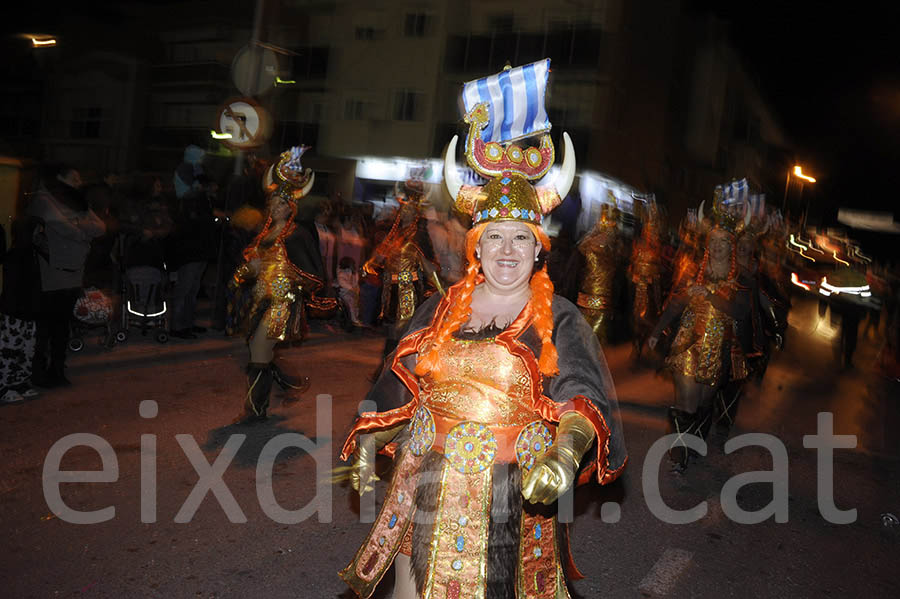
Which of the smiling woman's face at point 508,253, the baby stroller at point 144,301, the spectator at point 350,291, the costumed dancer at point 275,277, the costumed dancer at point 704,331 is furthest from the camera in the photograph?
the spectator at point 350,291

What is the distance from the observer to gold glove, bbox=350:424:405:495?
3141mm

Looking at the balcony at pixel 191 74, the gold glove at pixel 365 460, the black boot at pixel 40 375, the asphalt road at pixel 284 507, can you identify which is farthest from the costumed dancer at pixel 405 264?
the balcony at pixel 191 74

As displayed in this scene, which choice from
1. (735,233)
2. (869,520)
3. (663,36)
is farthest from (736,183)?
(663,36)

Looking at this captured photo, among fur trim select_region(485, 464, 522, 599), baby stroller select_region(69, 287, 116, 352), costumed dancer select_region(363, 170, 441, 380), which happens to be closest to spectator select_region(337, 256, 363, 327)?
costumed dancer select_region(363, 170, 441, 380)

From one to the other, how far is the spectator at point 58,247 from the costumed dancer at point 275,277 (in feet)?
5.84

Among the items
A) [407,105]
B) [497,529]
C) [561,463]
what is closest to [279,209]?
[497,529]

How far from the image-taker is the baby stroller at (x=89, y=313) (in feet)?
30.8

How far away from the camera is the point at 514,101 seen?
3.27 m

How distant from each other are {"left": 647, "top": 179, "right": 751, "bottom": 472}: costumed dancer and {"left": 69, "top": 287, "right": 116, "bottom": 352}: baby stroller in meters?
6.71

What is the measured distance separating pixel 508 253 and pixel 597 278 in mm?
8539

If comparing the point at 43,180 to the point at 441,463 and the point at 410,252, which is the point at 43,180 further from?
the point at 441,463

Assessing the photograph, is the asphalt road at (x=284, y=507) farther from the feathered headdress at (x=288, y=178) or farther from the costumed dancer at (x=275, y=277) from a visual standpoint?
the feathered headdress at (x=288, y=178)

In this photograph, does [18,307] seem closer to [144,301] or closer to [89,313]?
[89,313]

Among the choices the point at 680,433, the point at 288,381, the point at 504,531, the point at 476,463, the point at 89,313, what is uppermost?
the point at 476,463
